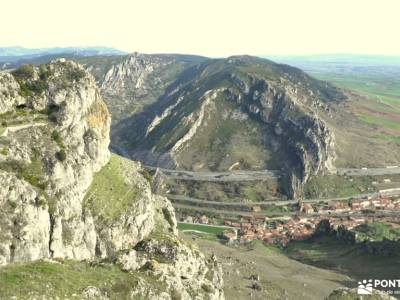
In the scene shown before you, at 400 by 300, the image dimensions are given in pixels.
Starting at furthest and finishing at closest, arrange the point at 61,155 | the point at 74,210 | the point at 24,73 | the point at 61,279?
the point at 24,73 < the point at 61,155 < the point at 74,210 < the point at 61,279

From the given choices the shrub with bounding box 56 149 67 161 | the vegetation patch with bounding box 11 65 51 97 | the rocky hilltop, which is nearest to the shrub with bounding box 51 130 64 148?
the rocky hilltop

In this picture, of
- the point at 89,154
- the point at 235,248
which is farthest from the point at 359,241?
the point at 89,154

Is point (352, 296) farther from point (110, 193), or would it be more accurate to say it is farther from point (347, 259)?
point (347, 259)

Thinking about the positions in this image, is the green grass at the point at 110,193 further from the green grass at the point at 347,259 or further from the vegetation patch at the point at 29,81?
the green grass at the point at 347,259

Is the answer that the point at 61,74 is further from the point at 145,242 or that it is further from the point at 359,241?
the point at 359,241

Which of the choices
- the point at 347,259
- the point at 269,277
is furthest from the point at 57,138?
the point at 347,259

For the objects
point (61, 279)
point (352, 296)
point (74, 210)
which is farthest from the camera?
point (74, 210)

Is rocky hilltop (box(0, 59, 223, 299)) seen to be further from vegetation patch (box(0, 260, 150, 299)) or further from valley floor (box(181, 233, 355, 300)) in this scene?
valley floor (box(181, 233, 355, 300))
